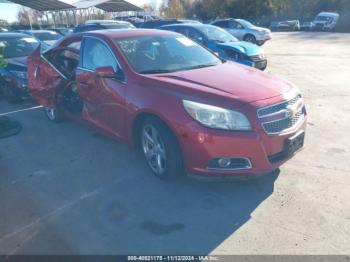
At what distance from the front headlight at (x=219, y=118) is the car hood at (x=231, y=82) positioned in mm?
182

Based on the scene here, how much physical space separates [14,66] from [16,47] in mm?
1208

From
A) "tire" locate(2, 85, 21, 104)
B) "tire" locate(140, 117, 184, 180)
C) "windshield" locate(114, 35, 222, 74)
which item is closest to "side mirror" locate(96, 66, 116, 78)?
"windshield" locate(114, 35, 222, 74)

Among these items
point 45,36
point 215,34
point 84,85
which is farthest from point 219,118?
point 45,36

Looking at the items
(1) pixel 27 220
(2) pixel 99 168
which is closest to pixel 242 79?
(2) pixel 99 168

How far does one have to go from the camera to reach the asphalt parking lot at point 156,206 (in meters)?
2.87

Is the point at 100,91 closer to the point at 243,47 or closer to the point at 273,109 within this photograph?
the point at 273,109

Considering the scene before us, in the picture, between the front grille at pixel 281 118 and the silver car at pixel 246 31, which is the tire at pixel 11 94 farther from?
the silver car at pixel 246 31

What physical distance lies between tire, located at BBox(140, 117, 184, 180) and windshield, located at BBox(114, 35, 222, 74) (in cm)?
75

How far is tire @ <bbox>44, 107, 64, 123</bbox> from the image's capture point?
6.07 metres

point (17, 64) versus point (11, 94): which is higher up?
point (17, 64)

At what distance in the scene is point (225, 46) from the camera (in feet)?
32.2

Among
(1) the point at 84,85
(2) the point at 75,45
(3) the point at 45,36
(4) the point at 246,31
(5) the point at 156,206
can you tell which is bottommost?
(5) the point at 156,206

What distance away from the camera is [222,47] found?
9.84 metres

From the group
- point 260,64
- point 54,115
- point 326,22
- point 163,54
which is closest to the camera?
point 163,54
